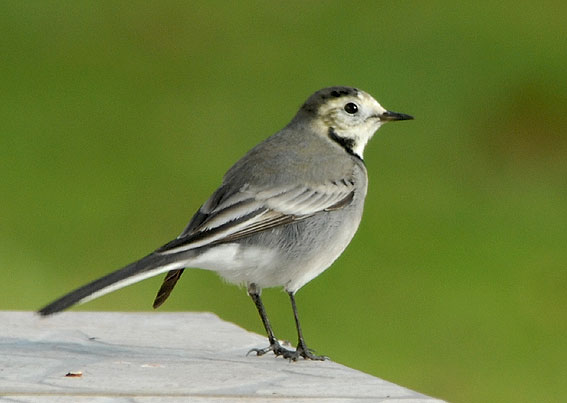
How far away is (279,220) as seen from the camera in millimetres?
7348

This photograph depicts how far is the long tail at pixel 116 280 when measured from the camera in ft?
20.6

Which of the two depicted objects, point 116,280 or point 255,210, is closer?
point 116,280

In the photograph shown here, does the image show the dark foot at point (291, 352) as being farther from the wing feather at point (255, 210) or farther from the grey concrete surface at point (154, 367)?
the wing feather at point (255, 210)

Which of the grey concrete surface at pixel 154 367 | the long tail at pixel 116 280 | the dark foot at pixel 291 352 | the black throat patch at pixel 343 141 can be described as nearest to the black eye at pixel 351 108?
the black throat patch at pixel 343 141

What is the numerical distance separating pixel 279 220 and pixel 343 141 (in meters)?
1.18

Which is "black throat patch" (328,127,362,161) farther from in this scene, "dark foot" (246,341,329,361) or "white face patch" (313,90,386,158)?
"dark foot" (246,341,329,361)

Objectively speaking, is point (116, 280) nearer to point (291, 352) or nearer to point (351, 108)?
point (291, 352)

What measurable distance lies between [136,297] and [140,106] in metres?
5.56

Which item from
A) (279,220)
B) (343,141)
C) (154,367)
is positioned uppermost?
(343,141)

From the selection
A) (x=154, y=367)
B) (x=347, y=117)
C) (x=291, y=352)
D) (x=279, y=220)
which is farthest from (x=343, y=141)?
(x=154, y=367)

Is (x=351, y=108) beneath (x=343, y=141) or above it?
above

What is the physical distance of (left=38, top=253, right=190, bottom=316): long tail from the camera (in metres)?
6.28

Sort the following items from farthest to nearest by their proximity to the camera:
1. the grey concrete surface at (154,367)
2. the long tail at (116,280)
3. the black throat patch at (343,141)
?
the black throat patch at (343,141) → the long tail at (116,280) → the grey concrete surface at (154,367)

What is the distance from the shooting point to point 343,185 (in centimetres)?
787
